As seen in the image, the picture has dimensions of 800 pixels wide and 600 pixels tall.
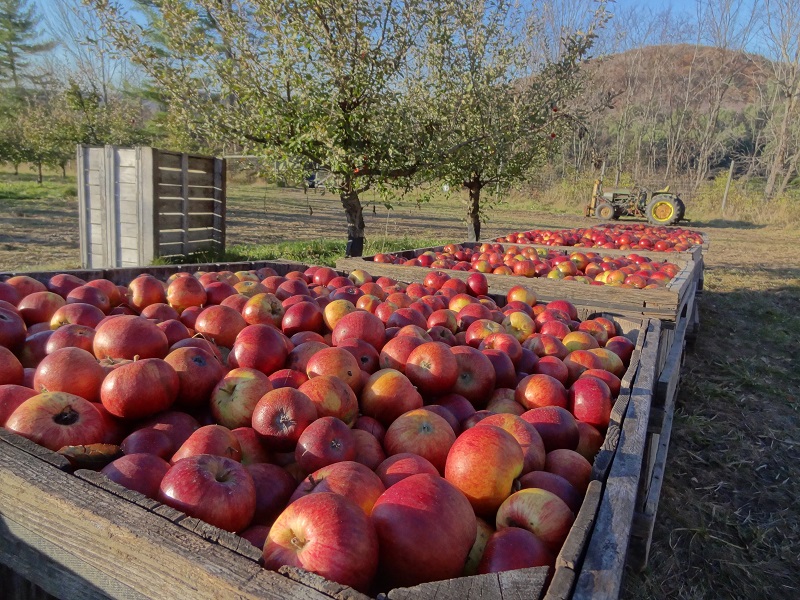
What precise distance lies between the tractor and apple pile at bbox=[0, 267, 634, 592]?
21.1 meters

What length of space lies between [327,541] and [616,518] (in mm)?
632

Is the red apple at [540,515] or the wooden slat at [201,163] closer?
the red apple at [540,515]

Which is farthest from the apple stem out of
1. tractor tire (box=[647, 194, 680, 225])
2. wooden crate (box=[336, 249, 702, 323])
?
tractor tire (box=[647, 194, 680, 225])

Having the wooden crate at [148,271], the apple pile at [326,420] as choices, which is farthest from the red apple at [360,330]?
the wooden crate at [148,271]

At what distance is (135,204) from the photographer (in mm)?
8055

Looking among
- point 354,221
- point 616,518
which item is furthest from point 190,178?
point 616,518

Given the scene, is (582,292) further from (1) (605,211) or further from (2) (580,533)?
(1) (605,211)

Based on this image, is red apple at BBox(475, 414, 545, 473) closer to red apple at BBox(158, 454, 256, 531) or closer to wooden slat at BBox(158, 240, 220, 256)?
red apple at BBox(158, 454, 256, 531)

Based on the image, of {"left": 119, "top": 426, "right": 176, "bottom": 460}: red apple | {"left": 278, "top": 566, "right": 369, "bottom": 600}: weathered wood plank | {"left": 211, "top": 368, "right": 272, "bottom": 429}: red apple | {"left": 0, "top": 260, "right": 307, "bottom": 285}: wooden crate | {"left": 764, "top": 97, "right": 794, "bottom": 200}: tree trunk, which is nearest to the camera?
{"left": 278, "top": 566, "right": 369, "bottom": 600}: weathered wood plank

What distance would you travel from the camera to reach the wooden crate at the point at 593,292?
12.1ft

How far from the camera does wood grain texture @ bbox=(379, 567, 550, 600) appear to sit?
806mm

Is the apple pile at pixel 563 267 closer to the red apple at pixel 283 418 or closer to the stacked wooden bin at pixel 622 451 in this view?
the stacked wooden bin at pixel 622 451

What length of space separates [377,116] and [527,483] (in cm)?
671

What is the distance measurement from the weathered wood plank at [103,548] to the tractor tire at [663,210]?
2310cm
